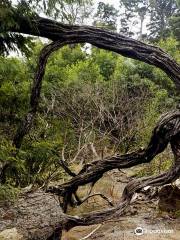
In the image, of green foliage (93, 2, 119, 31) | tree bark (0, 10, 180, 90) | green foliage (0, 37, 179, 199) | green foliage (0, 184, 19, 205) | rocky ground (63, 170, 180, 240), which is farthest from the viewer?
green foliage (93, 2, 119, 31)

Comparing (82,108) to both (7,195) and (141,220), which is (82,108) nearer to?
(141,220)

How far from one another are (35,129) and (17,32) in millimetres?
3090

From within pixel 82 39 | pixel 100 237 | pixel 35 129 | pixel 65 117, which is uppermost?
pixel 65 117

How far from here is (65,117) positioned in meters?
12.6

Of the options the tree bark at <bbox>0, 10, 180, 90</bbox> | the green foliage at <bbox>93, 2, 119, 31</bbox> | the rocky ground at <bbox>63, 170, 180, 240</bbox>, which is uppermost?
the green foliage at <bbox>93, 2, 119, 31</bbox>

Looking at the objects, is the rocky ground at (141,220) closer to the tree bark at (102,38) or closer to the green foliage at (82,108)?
the green foliage at (82,108)

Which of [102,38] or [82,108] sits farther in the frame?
[82,108]

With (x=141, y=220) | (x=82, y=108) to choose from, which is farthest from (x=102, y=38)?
(x=82, y=108)

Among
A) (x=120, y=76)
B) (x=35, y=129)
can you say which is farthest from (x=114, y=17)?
(x=35, y=129)

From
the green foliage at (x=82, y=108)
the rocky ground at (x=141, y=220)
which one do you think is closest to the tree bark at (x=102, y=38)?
the green foliage at (x=82, y=108)

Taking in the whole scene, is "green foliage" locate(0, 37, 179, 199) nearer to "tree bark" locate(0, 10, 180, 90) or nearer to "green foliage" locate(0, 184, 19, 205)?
"tree bark" locate(0, 10, 180, 90)

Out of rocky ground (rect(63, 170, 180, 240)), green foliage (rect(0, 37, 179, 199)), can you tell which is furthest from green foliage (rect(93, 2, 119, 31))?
rocky ground (rect(63, 170, 180, 240))

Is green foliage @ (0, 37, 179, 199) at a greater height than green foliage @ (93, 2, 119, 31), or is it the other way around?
green foliage @ (93, 2, 119, 31)

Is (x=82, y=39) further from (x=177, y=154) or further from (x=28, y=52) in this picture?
(x=177, y=154)
